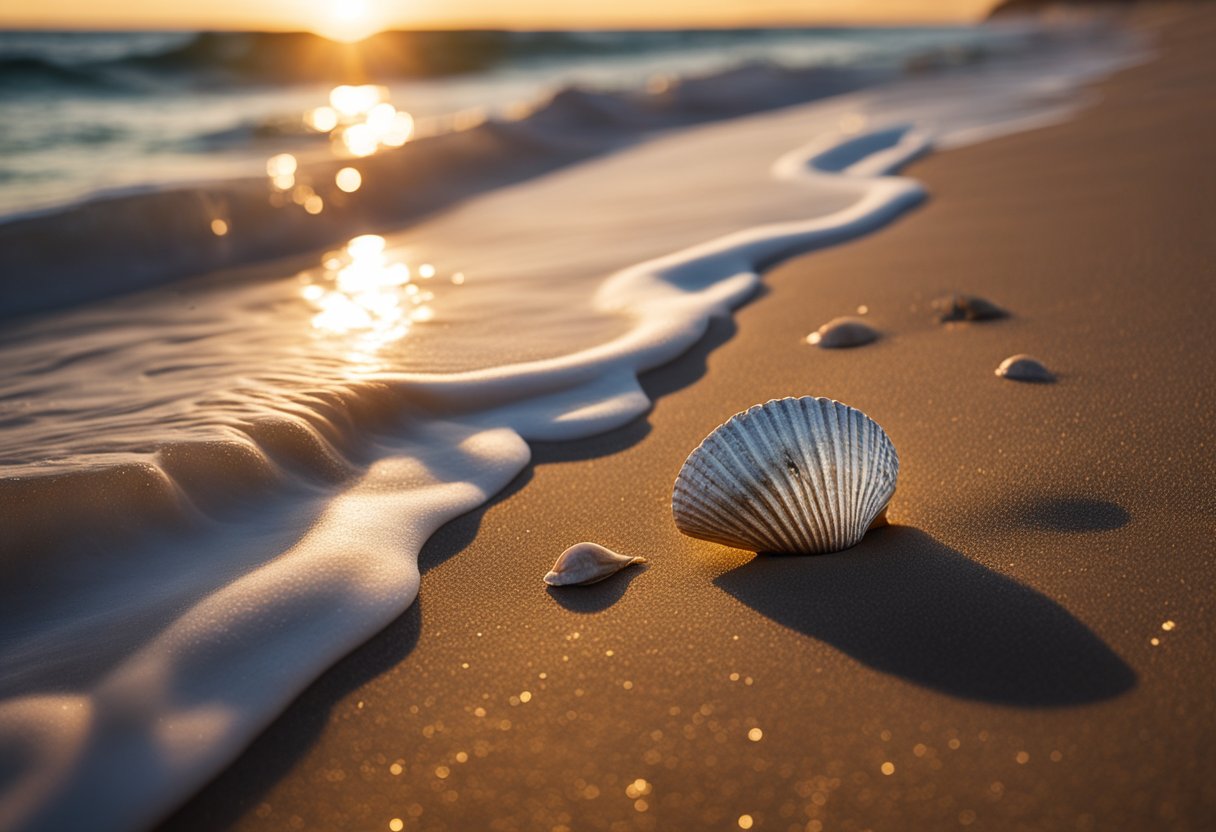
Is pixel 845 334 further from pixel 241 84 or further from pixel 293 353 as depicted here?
pixel 241 84

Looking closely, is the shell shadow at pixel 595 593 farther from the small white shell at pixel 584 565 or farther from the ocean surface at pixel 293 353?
the ocean surface at pixel 293 353

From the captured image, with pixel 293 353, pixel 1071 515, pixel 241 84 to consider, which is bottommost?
pixel 1071 515

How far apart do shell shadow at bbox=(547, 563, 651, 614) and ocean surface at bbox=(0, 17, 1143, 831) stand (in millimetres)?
294

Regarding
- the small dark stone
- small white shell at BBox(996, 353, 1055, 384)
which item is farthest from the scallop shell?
the small dark stone

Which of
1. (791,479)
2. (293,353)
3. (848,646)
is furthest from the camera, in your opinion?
(293,353)

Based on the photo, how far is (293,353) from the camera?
325cm

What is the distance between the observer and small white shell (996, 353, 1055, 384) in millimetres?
2631

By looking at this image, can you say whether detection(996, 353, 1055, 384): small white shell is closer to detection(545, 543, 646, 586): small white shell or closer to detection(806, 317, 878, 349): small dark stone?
detection(806, 317, 878, 349): small dark stone

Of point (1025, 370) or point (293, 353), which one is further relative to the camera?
point (293, 353)

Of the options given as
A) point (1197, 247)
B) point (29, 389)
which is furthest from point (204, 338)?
point (1197, 247)

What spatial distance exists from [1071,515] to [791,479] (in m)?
0.58

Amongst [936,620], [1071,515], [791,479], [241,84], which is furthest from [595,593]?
[241,84]

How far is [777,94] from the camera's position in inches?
498

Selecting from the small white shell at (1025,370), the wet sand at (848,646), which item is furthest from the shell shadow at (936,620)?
the small white shell at (1025,370)
